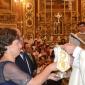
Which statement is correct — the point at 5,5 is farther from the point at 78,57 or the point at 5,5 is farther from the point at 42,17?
the point at 78,57

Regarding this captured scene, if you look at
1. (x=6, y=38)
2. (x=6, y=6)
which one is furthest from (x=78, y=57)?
(x=6, y=6)

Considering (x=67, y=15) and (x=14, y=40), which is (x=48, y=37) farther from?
(x=14, y=40)

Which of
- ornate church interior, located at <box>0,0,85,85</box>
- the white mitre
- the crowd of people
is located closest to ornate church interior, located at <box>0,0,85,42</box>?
ornate church interior, located at <box>0,0,85,85</box>

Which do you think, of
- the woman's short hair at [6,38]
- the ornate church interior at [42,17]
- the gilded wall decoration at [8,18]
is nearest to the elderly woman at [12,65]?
the woman's short hair at [6,38]

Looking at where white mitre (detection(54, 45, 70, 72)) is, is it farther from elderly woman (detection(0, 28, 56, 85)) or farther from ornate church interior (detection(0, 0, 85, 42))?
ornate church interior (detection(0, 0, 85, 42))

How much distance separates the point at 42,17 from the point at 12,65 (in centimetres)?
1069

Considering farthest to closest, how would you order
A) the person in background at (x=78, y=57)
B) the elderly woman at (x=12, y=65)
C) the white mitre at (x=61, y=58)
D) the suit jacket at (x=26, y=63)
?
the suit jacket at (x=26, y=63)
the person in background at (x=78, y=57)
the white mitre at (x=61, y=58)
the elderly woman at (x=12, y=65)

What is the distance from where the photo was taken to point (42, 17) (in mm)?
13258

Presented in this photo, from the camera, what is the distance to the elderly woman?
2596mm

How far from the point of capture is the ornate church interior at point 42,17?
43.2 feet

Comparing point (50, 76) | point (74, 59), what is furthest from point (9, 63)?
point (74, 59)

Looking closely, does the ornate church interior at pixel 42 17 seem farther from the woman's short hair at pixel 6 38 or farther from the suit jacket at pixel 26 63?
the woman's short hair at pixel 6 38

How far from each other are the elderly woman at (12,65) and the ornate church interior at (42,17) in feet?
33.6

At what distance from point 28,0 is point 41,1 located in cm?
52
